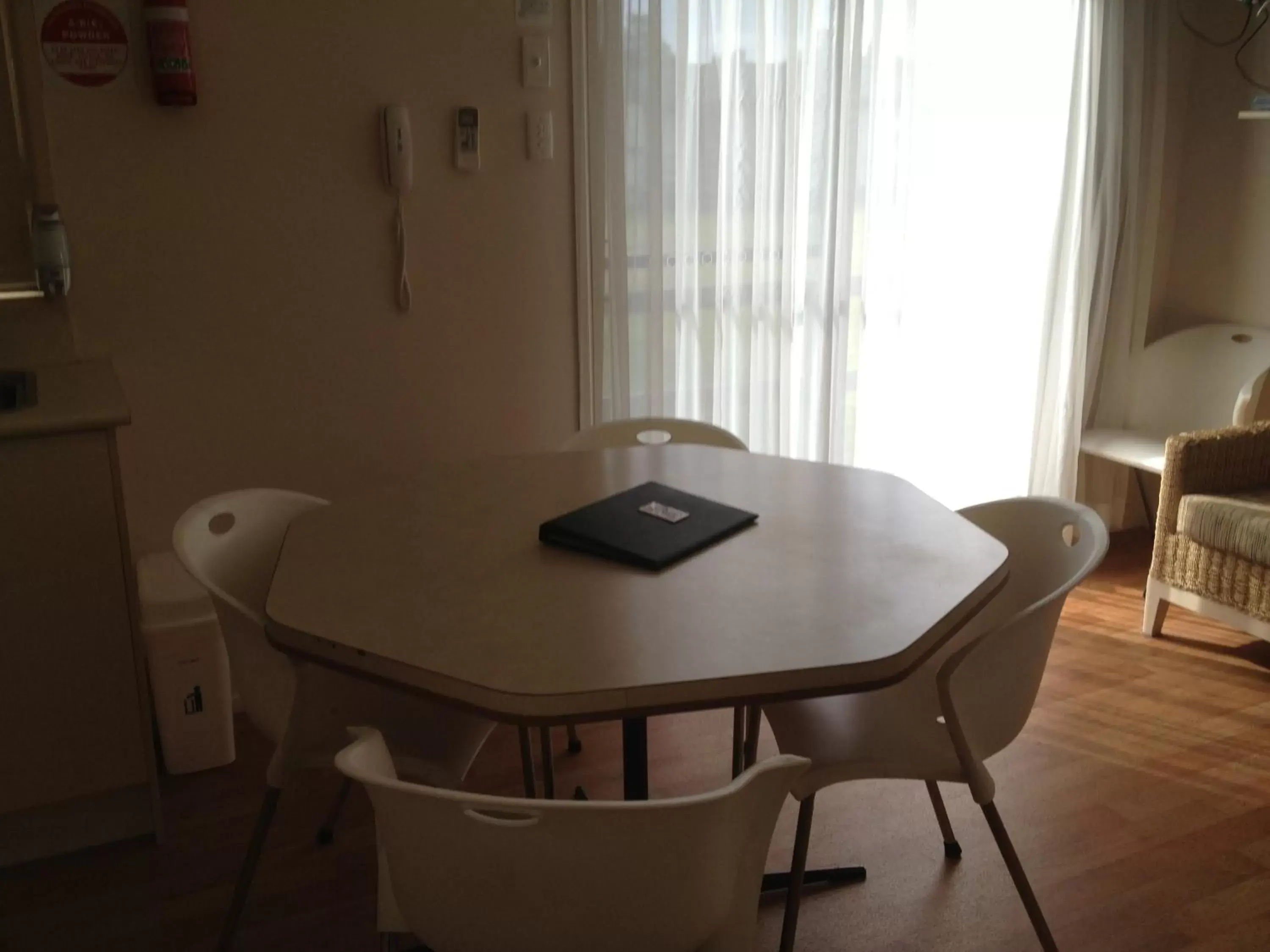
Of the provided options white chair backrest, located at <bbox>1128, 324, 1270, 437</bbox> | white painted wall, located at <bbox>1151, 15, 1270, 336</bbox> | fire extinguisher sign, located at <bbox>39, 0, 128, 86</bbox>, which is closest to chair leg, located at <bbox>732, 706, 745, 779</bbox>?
fire extinguisher sign, located at <bbox>39, 0, 128, 86</bbox>

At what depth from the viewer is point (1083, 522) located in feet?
6.32

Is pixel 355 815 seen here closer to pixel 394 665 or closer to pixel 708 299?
pixel 394 665

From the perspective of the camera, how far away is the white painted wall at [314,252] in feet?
8.63

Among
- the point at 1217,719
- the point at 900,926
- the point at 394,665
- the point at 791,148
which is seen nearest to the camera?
the point at 394,665

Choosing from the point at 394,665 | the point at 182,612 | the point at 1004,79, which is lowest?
the point at 182,612

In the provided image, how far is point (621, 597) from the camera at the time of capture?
160 centimetres

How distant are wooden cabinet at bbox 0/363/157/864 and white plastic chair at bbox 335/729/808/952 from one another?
1205 millimetres

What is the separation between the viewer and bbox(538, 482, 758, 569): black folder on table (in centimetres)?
174

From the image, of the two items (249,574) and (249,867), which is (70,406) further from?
(249,867)

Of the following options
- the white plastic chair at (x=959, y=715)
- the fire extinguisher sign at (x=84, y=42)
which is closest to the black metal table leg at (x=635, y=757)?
the white plastic chair at (x=959, y=715)

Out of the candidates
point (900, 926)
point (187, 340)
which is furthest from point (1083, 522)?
point (187, 340)

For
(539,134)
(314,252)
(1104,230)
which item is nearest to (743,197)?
(539,134)

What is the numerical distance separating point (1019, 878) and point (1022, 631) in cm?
44

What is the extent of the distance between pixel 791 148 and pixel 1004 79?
0.95m
